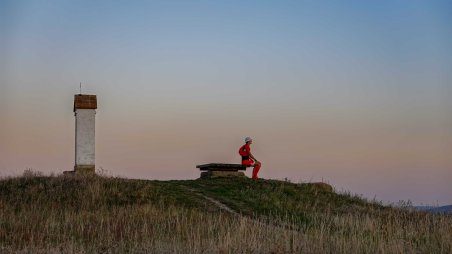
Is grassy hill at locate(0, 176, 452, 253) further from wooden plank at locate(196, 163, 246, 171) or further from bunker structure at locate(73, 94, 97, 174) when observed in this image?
bunker structure at locate(73, 94, 97, 174)

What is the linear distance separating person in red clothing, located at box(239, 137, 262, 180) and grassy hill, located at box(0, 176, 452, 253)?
114 cm

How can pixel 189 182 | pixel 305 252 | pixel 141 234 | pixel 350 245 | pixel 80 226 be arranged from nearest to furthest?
pixel 305 252 → pixel 350 245 → pixel 141 234 → pixel 80 226 → pixel 189 182

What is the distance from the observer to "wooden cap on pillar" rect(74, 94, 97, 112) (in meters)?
28.6

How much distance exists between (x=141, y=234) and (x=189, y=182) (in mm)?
11937

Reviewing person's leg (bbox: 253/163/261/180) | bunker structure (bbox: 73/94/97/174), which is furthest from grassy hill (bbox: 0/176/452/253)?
bunker structure (bbox: 73/94/97/174)

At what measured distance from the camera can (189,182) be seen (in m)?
28.5

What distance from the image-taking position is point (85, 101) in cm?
2872

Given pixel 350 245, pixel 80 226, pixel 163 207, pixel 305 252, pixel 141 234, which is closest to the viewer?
pixel 305 252

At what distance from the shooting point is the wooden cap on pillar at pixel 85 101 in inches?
1125

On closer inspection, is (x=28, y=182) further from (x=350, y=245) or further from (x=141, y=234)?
(x=350, y=245)

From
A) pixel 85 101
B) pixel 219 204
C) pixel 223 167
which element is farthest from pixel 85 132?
pixel 219 204

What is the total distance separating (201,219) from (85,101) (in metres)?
11.5

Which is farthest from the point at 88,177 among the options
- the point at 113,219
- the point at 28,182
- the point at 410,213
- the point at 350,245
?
the point at 350,245

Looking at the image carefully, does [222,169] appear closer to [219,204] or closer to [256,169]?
[256,169]
